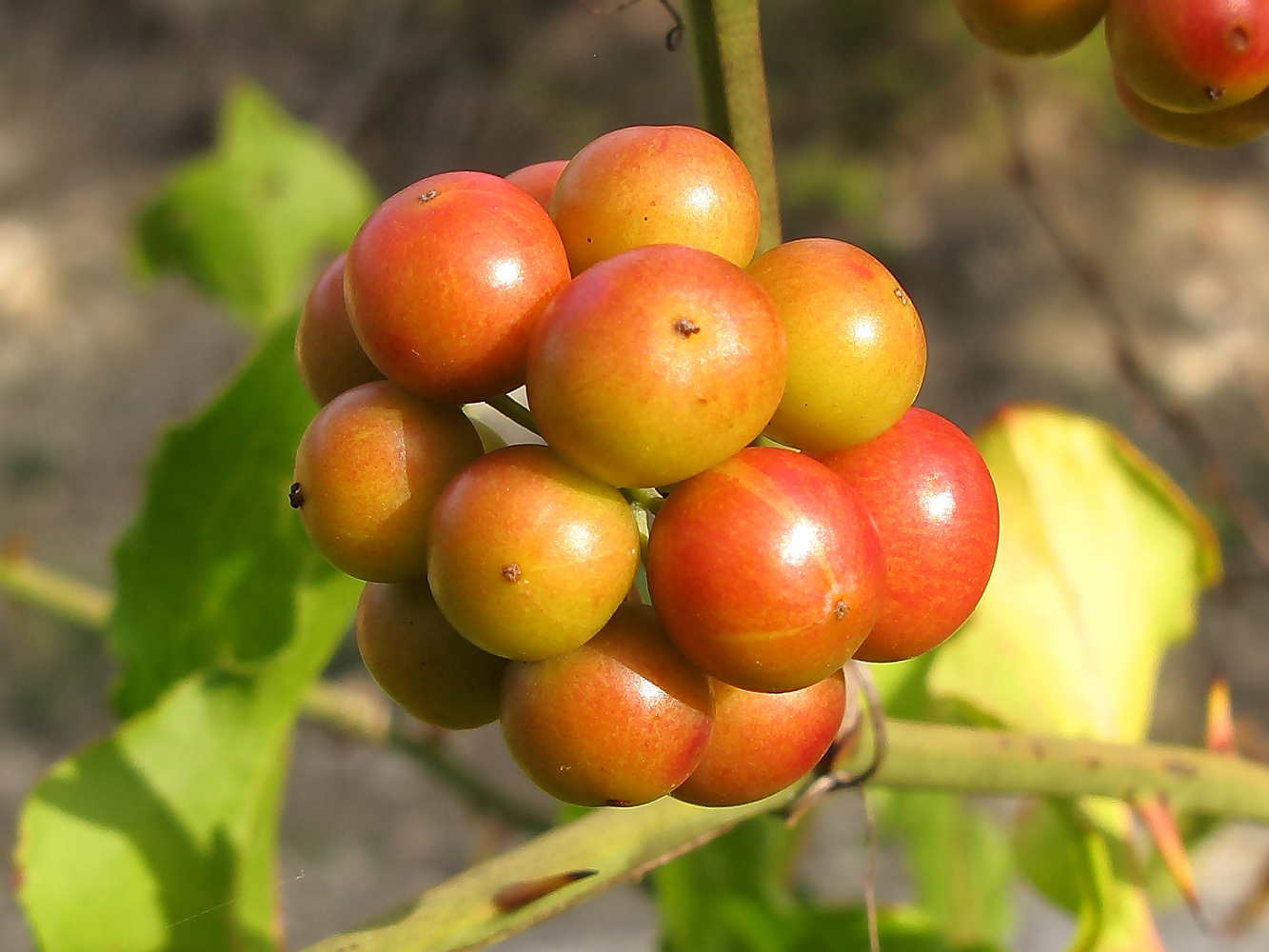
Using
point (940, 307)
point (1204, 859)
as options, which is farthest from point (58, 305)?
point (1204, 859)

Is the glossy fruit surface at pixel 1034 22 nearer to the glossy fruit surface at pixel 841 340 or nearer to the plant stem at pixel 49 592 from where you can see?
the glossy fruit surface at pixel 841 340

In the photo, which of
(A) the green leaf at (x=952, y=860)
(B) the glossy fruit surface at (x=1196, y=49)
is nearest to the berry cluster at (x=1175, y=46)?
(B) the glossy fruit surface at (x=1196, y=49)

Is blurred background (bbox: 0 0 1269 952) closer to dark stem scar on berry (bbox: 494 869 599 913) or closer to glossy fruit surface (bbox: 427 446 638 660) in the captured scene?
dark stem scar on berry (bbox: 494 869 599 913)

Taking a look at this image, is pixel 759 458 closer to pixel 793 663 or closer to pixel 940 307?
pixel 793 663

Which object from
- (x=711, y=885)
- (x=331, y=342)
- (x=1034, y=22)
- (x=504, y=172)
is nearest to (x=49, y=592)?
(x=711, y=885)

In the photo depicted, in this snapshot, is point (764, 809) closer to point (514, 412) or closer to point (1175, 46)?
point (514, 412)
